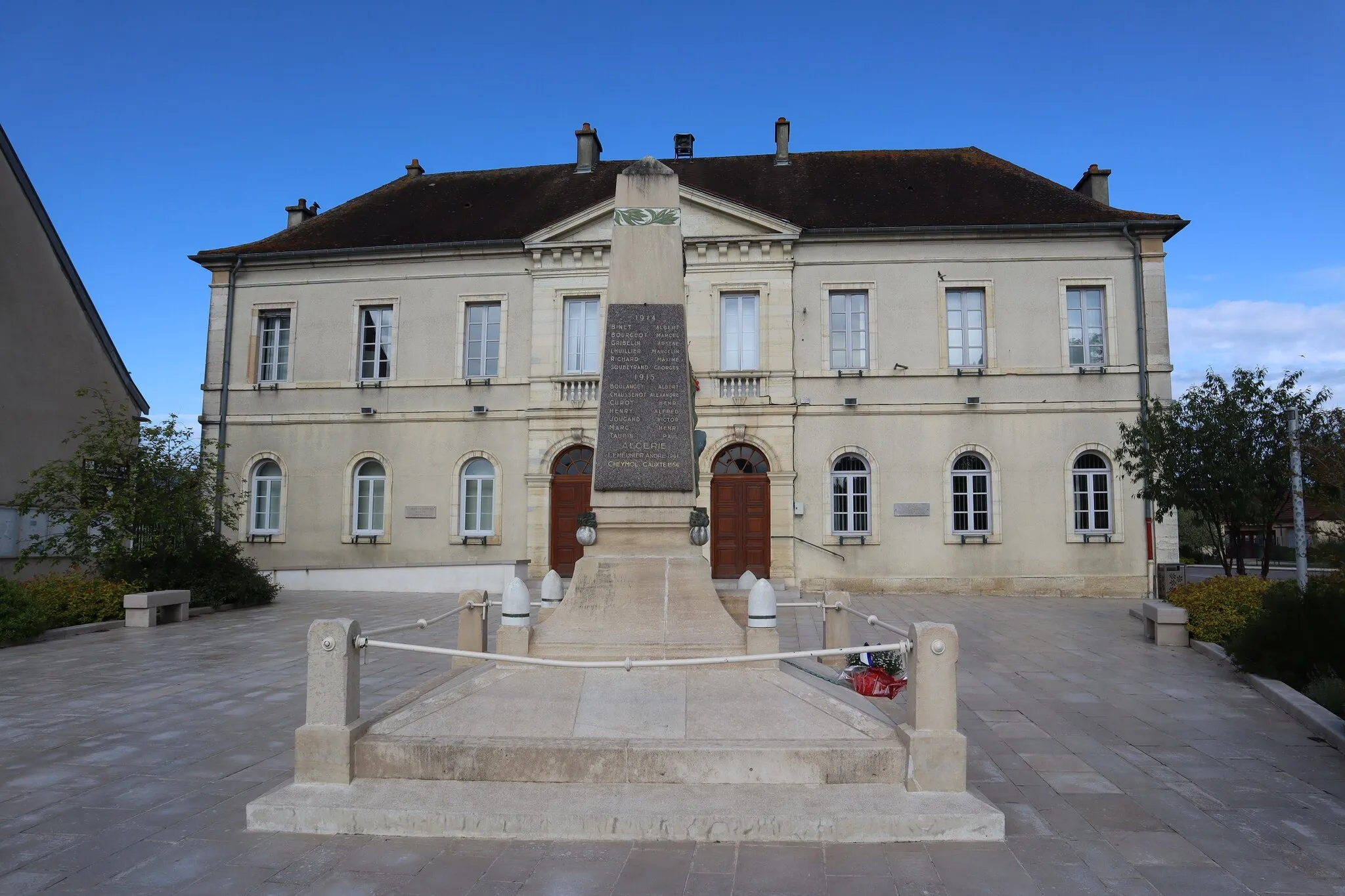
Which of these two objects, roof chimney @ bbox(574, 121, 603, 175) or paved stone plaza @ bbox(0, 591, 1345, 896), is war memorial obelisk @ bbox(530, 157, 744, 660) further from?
roof chimney @ bbox(574, 121, 603, 175)

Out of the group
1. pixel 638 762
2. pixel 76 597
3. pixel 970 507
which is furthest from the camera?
pixel 970 507

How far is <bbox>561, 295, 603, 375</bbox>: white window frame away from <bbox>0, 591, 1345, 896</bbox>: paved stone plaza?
1189cm

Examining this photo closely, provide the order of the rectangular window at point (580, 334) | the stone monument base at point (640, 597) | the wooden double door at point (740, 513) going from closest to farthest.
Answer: the stone monument base at point (640, 597) → the wooden double door at point (740, 513) → the rectangular window at point (580, 334)

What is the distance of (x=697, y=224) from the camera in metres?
20.2

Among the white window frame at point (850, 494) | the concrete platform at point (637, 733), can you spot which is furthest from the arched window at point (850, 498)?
the concrete platform at point (637, 733)

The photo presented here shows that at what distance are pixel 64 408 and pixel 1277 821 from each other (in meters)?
21.3

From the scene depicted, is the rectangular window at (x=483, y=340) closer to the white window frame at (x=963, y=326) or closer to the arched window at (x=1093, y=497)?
the white window frame at (x=963, y=326)

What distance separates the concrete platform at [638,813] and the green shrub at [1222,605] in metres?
7.83

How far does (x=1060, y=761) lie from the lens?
596 centimetres

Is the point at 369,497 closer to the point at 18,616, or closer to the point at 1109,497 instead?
the point at 18,616

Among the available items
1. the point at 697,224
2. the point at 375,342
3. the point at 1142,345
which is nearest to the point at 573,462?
the point at 375,342

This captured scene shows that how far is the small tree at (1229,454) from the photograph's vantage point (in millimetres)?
12734

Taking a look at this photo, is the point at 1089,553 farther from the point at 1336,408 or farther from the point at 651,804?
the point at 651,804

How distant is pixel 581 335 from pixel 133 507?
10.1 meters
